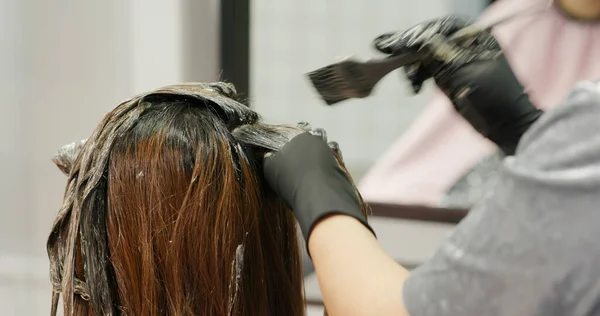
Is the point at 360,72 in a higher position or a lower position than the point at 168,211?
higher

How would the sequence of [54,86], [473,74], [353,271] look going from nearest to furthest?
1. [353,271]
2. [473,74]
3. [54,86]

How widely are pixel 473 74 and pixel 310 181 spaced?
212 mm

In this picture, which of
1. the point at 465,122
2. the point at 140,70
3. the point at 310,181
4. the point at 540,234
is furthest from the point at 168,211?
the point at 140,70

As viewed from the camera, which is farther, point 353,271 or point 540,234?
point 353,271

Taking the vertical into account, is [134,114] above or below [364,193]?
above

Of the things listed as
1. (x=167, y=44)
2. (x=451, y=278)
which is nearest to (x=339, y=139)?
(x=167, y=44)

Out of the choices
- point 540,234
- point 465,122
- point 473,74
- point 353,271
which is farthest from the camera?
point 465,122

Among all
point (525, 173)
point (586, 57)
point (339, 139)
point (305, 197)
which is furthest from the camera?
point (339, 139)

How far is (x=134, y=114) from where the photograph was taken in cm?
67

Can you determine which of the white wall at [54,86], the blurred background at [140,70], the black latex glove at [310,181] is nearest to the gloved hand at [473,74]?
the black latex glove at [310,181]

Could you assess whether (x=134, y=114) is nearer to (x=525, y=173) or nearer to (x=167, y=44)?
(x=525, y=173)

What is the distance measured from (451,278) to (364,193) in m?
0.90

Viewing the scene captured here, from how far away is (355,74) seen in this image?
0.65 m

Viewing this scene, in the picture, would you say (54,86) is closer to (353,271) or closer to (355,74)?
(355,74)
